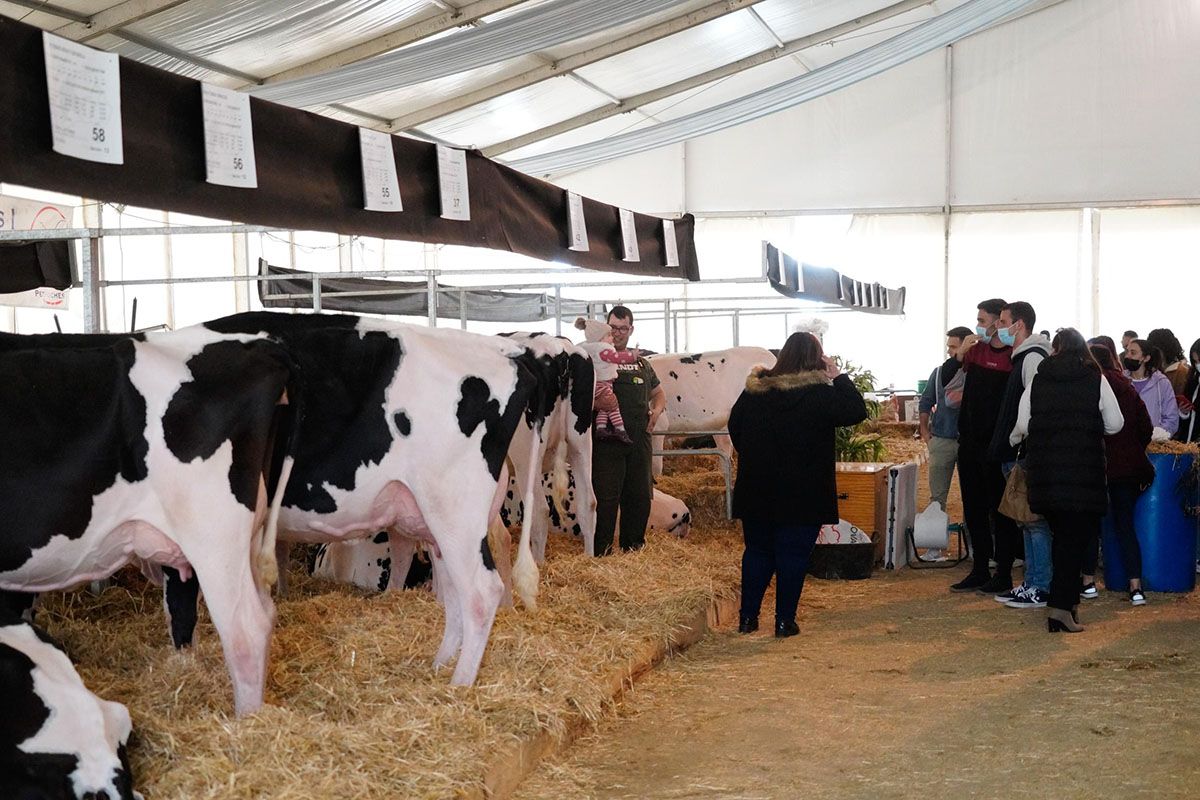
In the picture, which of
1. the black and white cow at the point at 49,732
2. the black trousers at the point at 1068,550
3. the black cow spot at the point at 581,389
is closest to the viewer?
the black and white cow at the point at 49,732

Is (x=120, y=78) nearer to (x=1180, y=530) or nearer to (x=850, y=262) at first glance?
(x=1180, y=530)

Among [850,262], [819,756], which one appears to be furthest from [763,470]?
[850,262]

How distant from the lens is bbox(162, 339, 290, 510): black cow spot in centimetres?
370

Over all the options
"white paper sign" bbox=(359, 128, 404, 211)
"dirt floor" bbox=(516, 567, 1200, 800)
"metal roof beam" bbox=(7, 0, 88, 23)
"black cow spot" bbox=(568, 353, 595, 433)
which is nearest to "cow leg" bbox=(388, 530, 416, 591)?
"black cow spot" bbox=(568, 353, 595, 433)

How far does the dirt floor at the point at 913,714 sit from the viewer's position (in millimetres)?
4230

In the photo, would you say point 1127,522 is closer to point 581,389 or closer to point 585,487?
point 585,487

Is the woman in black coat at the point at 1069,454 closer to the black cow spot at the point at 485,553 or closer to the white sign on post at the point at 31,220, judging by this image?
the black cow spot at the point at 485,553

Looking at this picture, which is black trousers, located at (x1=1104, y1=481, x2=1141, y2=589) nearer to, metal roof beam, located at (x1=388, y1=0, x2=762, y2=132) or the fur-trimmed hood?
the fur-trimmed hood

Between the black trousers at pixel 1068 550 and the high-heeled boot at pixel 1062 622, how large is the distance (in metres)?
0.03

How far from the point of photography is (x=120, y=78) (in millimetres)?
3773

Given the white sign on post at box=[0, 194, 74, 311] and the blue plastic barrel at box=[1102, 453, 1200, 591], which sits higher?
the white sign on post at box=[0, 194, 74, 311]

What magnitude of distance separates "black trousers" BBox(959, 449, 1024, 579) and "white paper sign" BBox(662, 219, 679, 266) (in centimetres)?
255

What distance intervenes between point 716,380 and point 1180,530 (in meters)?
5.37

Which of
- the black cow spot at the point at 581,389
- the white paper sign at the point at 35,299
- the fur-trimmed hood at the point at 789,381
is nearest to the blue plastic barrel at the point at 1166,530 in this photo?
the fur-trimmed hood at the point at 789,381
